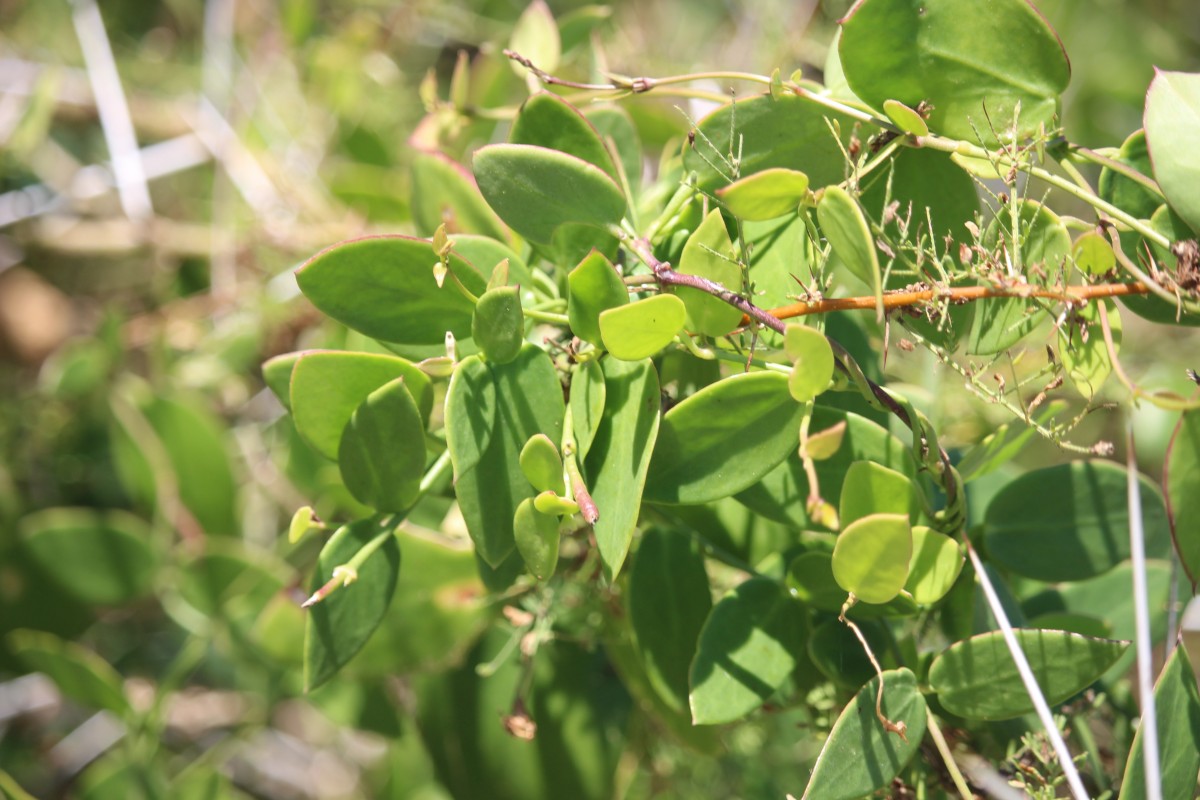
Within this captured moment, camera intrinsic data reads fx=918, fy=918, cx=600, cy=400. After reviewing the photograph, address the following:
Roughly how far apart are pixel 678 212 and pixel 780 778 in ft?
1.85

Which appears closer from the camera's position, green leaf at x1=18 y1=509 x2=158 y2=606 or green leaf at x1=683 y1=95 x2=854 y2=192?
green leaf at x1=683 y1=95 x2=854 y2=192

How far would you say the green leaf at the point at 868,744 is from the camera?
400mm

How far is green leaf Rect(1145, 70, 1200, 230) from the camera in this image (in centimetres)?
39

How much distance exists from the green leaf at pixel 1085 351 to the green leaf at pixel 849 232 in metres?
0.11

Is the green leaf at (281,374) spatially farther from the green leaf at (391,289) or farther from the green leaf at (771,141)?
the green leaf at (771,141)

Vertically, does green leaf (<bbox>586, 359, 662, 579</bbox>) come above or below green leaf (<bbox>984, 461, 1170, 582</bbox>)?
above

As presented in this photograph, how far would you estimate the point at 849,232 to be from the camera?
0.37 m

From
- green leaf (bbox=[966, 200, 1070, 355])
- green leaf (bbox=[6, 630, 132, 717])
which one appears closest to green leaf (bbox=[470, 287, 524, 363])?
green leaf (bbox=[966, 200, 1070, 355])

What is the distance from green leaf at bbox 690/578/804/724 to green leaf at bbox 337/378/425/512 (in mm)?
168

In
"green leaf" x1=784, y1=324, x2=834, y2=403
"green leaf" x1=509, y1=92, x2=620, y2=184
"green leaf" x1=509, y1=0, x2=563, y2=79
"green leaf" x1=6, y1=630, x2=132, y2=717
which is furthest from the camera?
"green leaf" x1=6, y1=630, x2=132, y2=717

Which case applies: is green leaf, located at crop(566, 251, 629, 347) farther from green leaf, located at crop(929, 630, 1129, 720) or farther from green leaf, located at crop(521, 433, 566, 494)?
green leaf, located at crop(929, 630, 1129, 720)

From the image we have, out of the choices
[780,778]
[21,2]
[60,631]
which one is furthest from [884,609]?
[21,2]

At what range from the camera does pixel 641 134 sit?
2.89ft

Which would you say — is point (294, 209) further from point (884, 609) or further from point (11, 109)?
point (884, 609)
